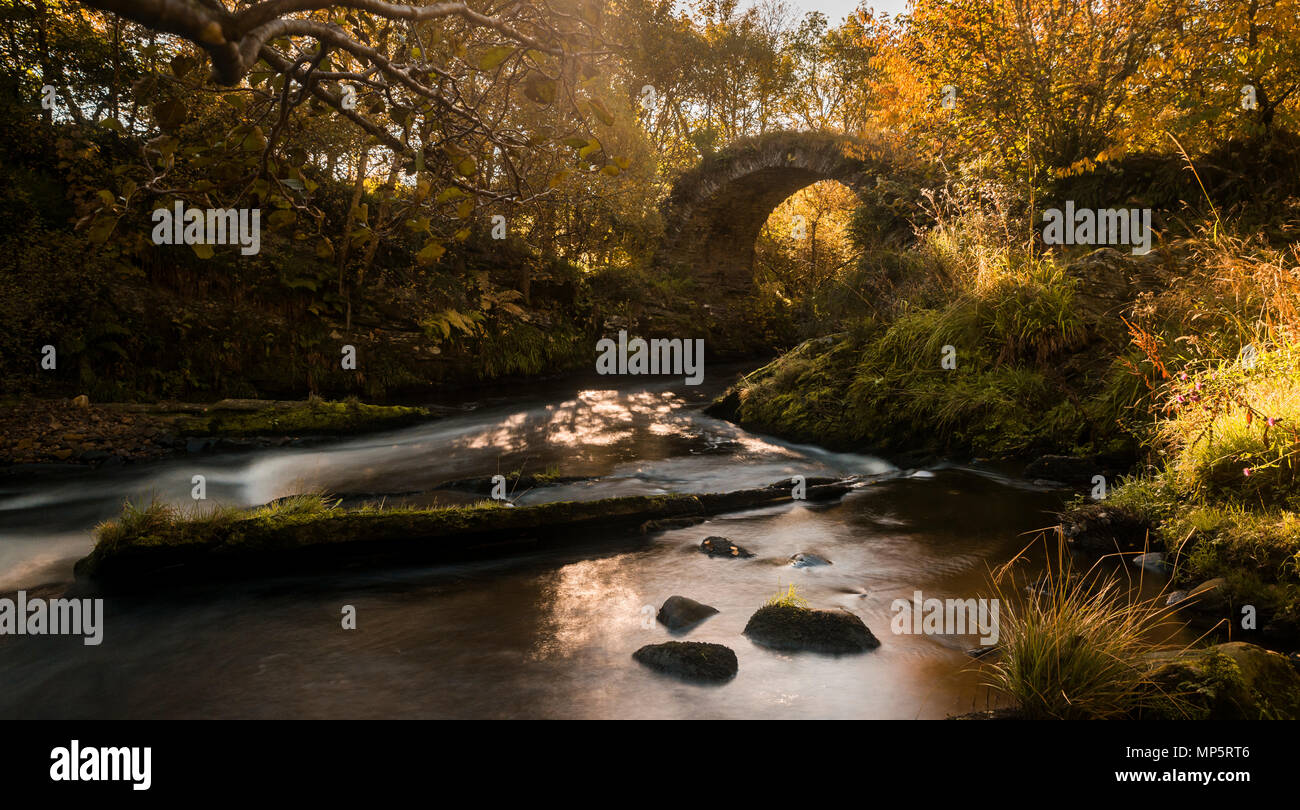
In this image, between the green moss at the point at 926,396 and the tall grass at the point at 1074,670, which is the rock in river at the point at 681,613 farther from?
the green moss at the point at 926,396

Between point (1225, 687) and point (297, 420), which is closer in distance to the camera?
point (1225, 687)

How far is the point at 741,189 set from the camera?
2570 cm

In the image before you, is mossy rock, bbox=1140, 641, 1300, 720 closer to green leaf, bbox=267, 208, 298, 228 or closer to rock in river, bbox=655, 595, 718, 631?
rock in river, bbox=655, 595, 718, 631

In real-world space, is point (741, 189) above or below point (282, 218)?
above

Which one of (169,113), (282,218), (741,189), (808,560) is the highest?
(741,189)

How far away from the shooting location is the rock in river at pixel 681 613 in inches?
174

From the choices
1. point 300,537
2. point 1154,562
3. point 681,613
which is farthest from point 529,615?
point 1154,562

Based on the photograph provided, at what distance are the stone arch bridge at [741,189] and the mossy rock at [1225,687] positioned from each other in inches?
651

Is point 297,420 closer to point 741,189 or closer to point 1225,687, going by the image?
point 1225,687

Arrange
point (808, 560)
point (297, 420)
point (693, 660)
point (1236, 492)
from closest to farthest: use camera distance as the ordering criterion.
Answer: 1. point (693, 660)
2. point (1236, 492)
3. point (808, 560)
4. point (297, 420)

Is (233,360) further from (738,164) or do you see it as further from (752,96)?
(752,96)

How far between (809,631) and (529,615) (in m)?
1.77

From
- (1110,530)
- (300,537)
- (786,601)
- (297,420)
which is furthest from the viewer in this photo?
(297,420)
